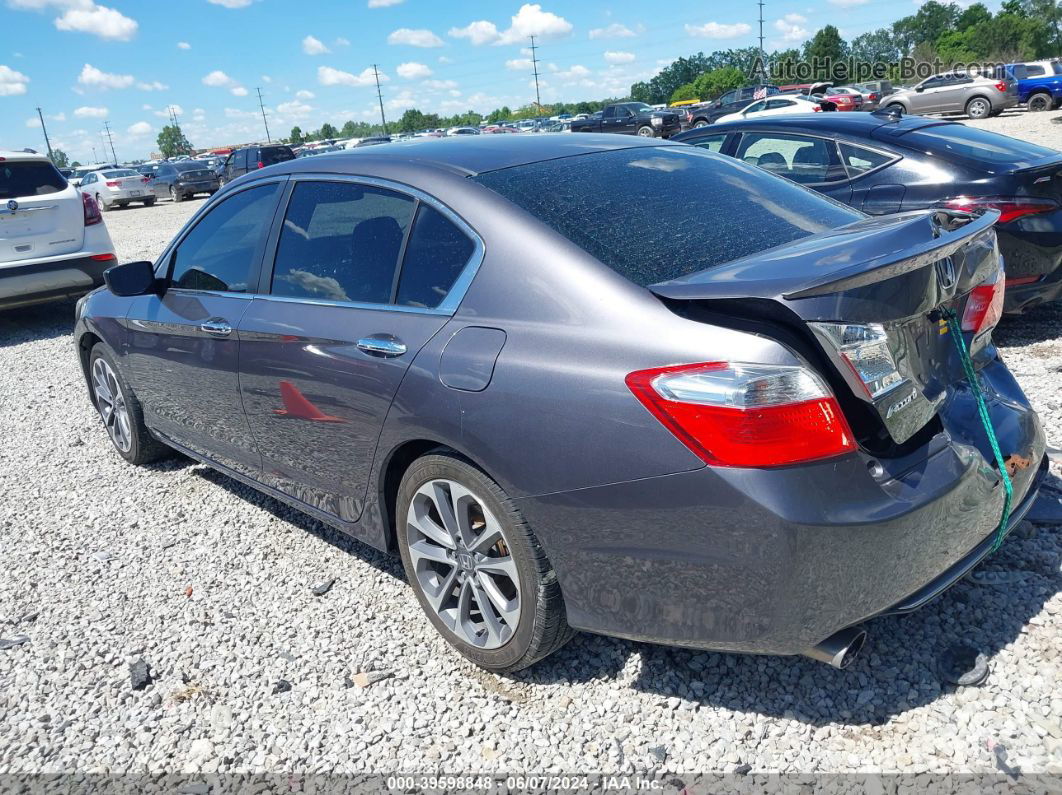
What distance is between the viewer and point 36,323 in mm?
10250

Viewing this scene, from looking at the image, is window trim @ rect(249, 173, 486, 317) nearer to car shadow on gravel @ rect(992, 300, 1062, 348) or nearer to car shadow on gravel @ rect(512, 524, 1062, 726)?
car shadow on gravel @ rect(512, 524, 1062, 726)

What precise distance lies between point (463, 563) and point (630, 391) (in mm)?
975

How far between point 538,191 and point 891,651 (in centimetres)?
189

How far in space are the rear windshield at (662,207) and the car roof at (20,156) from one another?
792 cm

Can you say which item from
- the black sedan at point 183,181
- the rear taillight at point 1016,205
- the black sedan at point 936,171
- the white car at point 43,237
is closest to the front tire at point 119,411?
the white car at point 43,237

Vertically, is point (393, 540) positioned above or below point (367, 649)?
above

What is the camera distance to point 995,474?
244cm

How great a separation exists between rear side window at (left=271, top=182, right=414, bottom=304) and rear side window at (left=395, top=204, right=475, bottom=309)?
7cm

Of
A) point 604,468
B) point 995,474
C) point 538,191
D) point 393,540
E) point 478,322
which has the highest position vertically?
point 538,191

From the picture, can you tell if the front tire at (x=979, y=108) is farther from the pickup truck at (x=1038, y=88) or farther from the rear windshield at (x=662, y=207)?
the rear windshield at (x=662, y=207)

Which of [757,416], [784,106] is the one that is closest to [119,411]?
[757,416]

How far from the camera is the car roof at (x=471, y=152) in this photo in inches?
119

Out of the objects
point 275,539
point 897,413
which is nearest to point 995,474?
point 897,413

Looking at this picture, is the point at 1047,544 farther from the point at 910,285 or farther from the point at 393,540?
the point at 393,540
